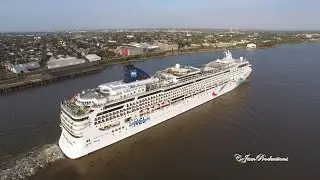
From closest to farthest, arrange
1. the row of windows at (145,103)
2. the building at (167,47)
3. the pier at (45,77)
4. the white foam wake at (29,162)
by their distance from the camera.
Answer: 1. the white foam wake at (29,162)
2. the row of windows at (145,103)
3. the pier at (45,77)
4. the building at (167,47)

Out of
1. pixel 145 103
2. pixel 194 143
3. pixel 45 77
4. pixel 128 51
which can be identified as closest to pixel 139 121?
pixel 145 103

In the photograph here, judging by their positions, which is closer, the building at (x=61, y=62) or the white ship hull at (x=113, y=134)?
the white ship hull at (x=113, y=134)

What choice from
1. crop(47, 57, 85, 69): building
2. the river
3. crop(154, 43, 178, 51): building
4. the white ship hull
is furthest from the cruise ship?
crop(154, 43, 178, 51): building

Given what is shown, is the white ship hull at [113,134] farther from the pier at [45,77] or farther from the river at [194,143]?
the pier at [45,77]

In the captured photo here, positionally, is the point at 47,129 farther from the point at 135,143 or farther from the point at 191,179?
the point at 191,179

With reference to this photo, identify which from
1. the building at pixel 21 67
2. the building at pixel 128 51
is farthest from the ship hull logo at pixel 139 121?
the building at pixel 128 51

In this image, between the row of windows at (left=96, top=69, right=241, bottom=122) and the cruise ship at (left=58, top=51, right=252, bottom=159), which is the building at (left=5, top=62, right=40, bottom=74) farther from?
the row of windows at (left=96, top=69, right=241, bottom=122)

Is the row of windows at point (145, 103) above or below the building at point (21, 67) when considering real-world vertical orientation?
above
